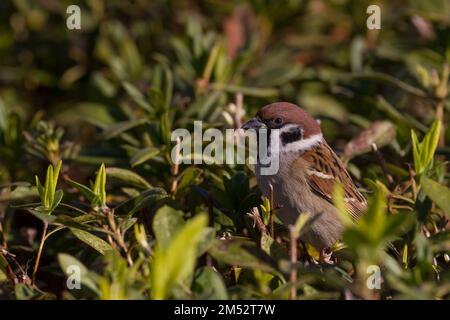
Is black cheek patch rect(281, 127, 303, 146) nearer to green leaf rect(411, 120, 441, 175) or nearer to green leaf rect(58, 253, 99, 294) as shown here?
green leaf rect(411, 120, 441, 175)

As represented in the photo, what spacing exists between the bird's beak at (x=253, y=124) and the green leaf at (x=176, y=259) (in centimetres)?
166

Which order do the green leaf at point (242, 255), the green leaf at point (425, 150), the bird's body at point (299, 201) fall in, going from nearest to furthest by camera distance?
1. the green leaf at point (242, 255)
2. the green leaf at point (425, 150)
3. the bird's body at point (299, 201)

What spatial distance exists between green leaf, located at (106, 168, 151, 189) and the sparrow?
20.1 inches

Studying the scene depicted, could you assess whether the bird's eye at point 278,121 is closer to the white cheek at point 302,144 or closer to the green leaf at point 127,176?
the white cheek at point 302,144

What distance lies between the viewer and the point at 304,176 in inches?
136

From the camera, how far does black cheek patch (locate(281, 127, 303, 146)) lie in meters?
3.59

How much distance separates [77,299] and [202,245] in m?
0.41

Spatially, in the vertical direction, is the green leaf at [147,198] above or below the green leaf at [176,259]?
above

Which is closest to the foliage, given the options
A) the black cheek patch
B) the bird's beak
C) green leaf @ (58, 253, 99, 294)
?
green leaf @ (58, 253, 99, 294)

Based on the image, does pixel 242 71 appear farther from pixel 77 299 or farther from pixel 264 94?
pixel 77 299

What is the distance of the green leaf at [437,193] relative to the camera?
7.68 feet

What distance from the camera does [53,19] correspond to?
525cm

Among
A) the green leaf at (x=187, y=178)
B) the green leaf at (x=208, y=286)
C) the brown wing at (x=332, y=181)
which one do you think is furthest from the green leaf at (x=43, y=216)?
the brown wing at (x=332, y=181)

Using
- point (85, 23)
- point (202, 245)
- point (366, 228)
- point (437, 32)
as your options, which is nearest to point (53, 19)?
point (85, 23)
